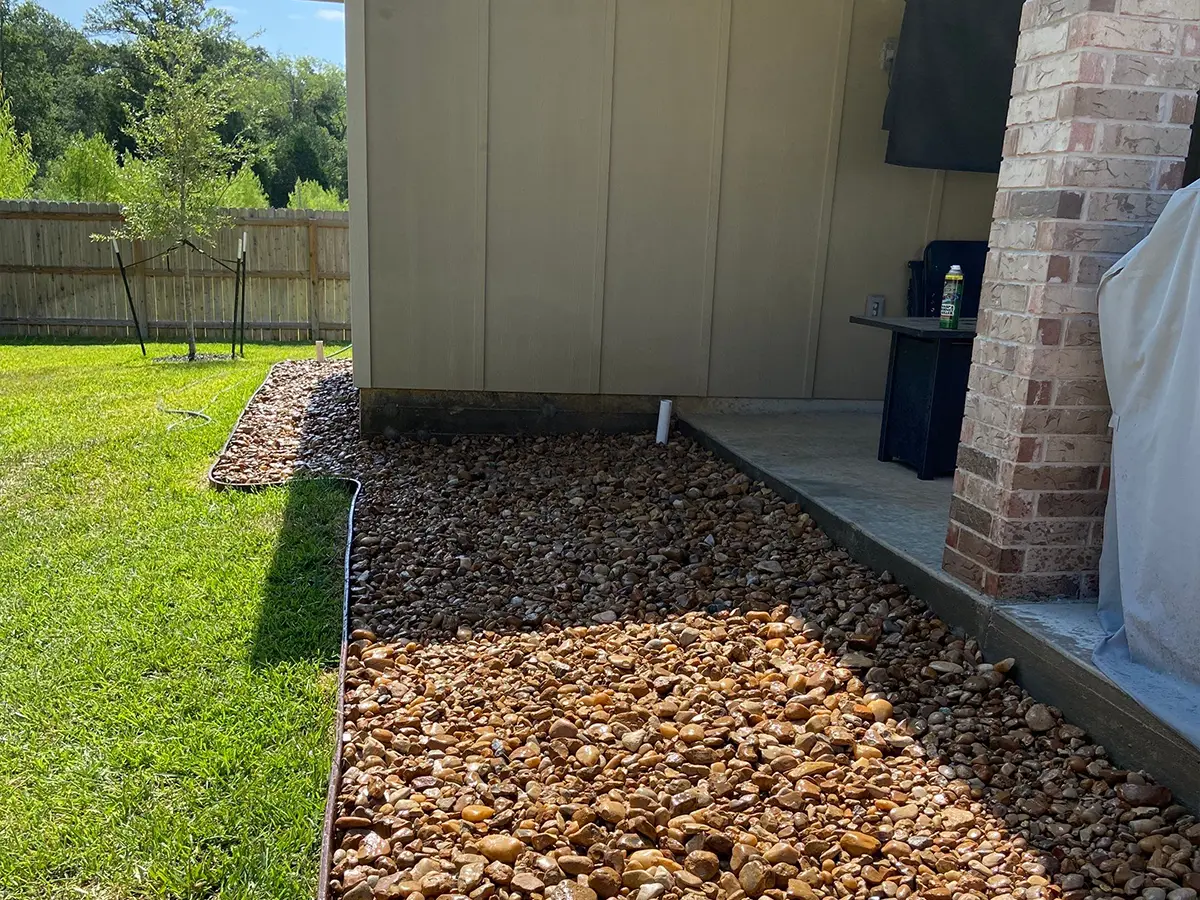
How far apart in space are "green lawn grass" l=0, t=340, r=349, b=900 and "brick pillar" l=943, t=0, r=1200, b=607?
1.88m

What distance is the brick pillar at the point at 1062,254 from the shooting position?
2.35 m

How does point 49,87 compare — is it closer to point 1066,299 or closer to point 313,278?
point 313,278

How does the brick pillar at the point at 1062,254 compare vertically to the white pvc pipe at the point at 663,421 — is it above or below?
above

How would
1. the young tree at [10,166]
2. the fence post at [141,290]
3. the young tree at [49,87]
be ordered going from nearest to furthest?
the fence post at [141,290] → the young tree at [10,166] → the young tree at [49,87]

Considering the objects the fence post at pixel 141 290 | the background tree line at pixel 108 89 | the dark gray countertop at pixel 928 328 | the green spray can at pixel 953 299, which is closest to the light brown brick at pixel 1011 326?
the dark gray countertop at pixel 928 328

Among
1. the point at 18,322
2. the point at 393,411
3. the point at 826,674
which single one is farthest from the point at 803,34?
the point at 18,322

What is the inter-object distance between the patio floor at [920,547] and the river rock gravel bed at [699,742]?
65 millimetres

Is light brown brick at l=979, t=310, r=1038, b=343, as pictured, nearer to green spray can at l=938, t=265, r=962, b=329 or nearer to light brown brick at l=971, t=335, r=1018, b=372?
light brown brick at l=971, t=335, r=1018, b=372

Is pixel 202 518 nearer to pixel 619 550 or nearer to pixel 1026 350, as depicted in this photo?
pixel 619 550

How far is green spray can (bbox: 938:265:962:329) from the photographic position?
4035 millimetres

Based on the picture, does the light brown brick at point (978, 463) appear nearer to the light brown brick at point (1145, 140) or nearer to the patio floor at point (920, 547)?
the patio floor at point (920, 547)

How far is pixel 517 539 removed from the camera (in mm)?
3879

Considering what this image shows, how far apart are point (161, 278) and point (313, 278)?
158 cm

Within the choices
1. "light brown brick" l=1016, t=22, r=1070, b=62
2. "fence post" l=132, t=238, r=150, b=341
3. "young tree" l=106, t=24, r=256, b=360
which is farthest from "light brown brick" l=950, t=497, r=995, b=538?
"fence post" l=132, t=238, r=150, b=341
